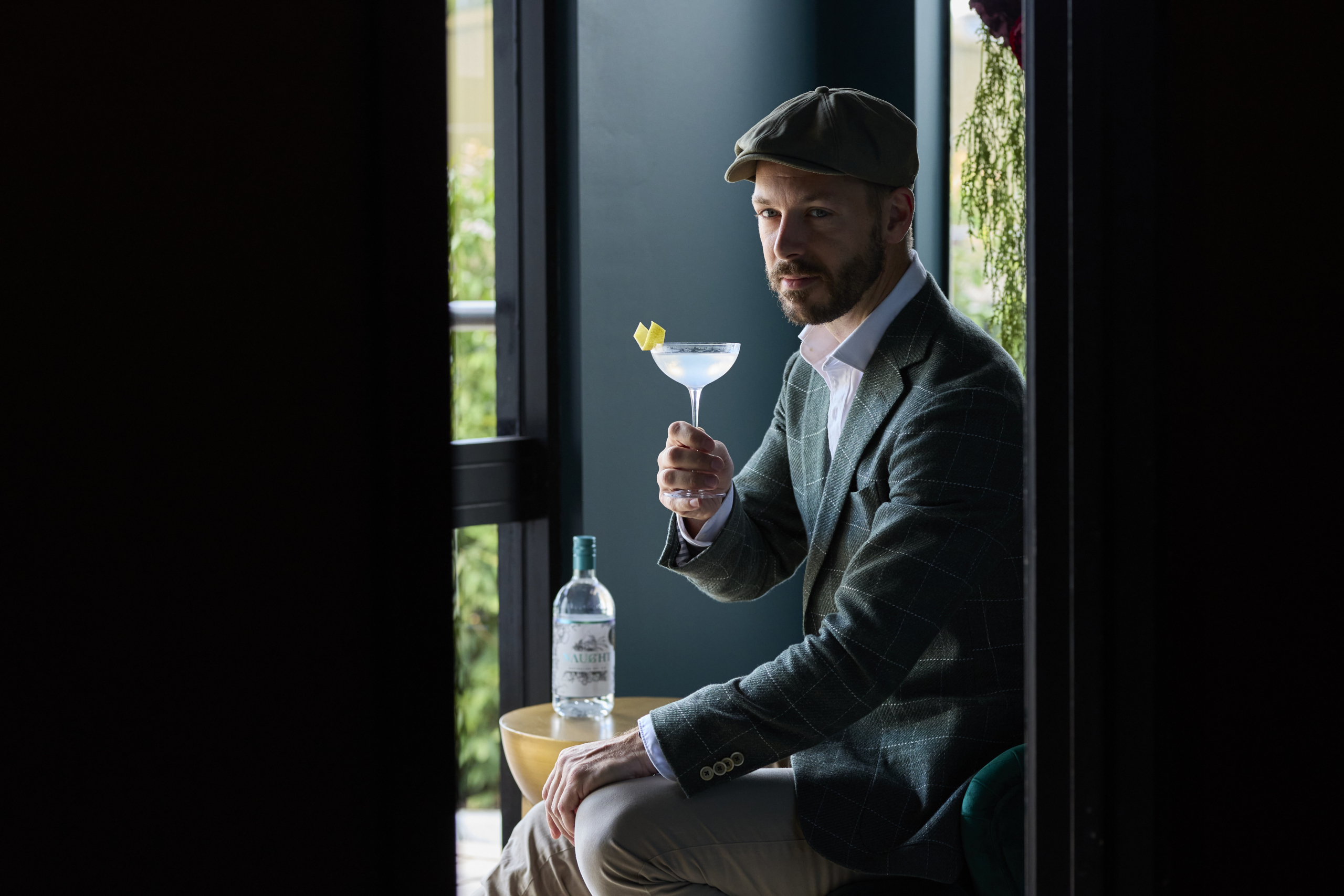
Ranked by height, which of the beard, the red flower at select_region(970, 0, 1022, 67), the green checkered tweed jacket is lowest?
the green checkered tweed jacket

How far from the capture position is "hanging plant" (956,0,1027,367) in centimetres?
271

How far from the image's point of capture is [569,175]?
7.70 ft

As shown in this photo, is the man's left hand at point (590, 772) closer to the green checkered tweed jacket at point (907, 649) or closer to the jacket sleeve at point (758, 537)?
the green checkered tweed jacket at point (907, 649)

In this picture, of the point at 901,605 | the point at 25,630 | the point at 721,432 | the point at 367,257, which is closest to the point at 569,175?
the point at 721,432

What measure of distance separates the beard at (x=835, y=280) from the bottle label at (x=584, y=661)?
659 millimetres

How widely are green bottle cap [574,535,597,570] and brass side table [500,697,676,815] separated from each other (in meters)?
0.25

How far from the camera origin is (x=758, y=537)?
1.92 metres

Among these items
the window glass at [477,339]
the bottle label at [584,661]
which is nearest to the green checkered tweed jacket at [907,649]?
the bottle label at [584,661]

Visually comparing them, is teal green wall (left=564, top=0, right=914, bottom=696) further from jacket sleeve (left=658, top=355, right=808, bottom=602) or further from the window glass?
→ jacket sleeve (left=658, top=355, right=808, bottom=602)

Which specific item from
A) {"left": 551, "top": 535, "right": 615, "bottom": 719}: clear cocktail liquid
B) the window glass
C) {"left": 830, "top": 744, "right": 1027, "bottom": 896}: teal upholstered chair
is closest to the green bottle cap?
{"left": 551, "top": 535, "right": 615, "bottom": 719}: clear cocktail liquid

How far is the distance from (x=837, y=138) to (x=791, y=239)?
158 mm

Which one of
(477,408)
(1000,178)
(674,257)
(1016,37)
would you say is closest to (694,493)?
(477,408)

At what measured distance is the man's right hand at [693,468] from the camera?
1795 millimetres

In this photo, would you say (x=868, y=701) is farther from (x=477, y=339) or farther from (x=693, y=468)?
(x=477, y=339)
